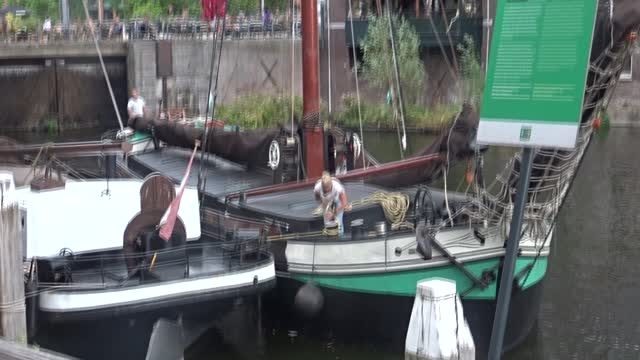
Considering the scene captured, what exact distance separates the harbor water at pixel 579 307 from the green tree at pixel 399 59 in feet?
46.8

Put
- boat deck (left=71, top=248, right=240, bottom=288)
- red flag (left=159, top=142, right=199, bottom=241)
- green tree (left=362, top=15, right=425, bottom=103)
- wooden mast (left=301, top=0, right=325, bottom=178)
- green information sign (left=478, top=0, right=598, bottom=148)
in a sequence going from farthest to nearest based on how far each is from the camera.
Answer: green tree (left=362, top=15, right=425, bottom=103) < wooden mast (left=301, top=0, right=325, bottom=178) < red flag (left=159, top=142, right=199, bottom=241) < boat deck (left=71, top=248, right=240, bottom=288) < green information sign (left=478, top=0, right=598, bottom=148)

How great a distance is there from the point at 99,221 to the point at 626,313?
7560mm

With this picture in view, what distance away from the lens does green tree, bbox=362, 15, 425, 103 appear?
3747cm

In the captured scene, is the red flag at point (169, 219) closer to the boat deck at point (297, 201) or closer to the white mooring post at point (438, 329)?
the boat deck at point (297, 201)

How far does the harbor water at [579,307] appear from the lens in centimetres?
1211

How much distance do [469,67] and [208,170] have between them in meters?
22.5

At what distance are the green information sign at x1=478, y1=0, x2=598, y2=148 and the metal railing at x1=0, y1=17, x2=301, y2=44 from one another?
3510 centimetres

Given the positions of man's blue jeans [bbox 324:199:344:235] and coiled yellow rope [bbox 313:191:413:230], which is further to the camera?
man's blue jeans [bbox 324:199:344:235]

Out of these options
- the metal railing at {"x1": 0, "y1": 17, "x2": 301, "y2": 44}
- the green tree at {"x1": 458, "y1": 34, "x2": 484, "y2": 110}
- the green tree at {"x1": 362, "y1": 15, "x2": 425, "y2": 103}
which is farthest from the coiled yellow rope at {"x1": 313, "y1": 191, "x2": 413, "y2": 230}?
the metal railing at {"x1": 0, "y1": 17, "x2": 301, "y2": 44}

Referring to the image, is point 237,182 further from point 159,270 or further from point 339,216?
point 159,270

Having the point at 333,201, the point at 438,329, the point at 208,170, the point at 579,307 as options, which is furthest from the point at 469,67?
the point at 438,329

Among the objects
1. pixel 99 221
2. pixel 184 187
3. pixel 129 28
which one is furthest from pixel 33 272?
pixel 129 28

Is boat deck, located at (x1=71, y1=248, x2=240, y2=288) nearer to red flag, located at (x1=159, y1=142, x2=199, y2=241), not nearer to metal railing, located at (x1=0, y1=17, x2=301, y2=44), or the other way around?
red flag, located at (x1=159, y1=142, x2=199, y2=241)

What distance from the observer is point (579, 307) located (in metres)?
14.1
